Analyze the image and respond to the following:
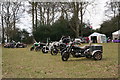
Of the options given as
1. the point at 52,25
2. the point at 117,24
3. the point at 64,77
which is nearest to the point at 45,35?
the point at 52,25

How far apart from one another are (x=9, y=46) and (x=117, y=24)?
2114 cm

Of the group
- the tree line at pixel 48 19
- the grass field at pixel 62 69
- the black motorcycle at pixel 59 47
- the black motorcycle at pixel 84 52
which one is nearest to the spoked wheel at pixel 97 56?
the black motorcycle at pixel 84 52

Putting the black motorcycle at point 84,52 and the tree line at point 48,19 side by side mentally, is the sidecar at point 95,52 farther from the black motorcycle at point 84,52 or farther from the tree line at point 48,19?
the tree line at point 48,19

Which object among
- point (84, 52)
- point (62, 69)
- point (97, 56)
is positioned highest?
point (84, 52)

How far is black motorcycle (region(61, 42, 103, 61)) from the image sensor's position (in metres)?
9.45

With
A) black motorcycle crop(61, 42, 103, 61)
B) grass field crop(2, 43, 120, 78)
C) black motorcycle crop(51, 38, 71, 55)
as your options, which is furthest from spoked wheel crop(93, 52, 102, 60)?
black motorcycle crop(51, 38, 71, 55)

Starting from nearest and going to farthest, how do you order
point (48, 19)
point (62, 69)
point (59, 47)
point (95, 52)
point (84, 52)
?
point (62, 69) → point (95, 52) → point (84, 52) → point (59, 47) → point (48, 19)

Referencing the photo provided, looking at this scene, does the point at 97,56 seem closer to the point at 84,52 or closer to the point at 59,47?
the point at 84,52

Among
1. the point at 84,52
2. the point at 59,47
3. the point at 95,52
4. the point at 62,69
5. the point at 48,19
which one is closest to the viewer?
the point at 62,69

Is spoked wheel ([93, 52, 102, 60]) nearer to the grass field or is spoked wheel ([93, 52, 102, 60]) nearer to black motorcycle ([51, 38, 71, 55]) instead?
the grass field

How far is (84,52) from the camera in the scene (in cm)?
977

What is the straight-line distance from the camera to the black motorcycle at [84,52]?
31.0 feet

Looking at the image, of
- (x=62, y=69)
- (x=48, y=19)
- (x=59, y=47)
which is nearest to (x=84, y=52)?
(x=62, y=69)

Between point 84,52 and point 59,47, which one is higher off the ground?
point 59,47
